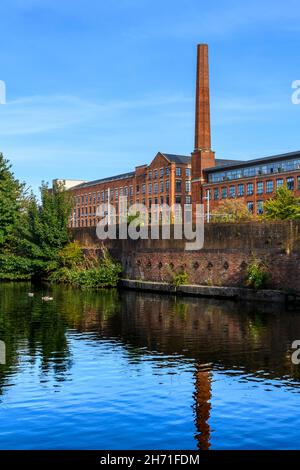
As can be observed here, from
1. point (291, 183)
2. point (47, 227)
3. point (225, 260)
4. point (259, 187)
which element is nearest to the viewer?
point (225, 260)

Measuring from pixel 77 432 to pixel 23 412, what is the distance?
153cm

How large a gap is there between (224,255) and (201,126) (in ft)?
129

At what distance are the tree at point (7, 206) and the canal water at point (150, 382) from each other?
2741 cm

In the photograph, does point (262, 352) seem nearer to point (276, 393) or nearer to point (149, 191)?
point (276, 393)

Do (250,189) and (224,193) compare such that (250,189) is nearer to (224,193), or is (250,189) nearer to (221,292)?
(224,193)

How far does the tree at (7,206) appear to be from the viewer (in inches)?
1993

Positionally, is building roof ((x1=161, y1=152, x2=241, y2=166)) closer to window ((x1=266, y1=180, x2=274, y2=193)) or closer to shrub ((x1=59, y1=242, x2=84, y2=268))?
window ((x1=266, y1=180, x2=274, y2=193))

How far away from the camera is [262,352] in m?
16.5

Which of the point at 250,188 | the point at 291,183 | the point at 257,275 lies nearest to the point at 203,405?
the point at 257,275

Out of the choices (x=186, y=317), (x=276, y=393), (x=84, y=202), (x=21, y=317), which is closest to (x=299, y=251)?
(x=186, y=317)

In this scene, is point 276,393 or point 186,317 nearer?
point 276,393

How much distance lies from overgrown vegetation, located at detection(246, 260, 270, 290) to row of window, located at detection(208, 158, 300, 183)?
1499 inches

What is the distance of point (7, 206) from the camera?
5072cm

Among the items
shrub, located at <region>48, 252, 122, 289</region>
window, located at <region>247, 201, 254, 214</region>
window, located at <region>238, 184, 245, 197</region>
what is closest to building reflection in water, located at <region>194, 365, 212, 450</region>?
shrub, located at <region>48, 252, 122, 289</region>
